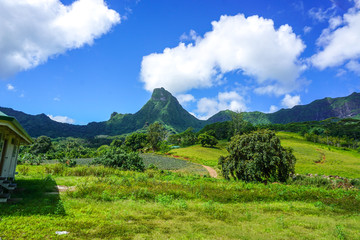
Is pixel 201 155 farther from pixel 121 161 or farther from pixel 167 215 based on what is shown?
pixel 167 215

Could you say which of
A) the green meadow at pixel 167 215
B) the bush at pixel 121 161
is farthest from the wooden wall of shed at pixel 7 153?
the bush at pixel 121 161

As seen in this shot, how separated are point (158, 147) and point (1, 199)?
72.2m

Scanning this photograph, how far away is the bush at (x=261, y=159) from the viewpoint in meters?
22.5

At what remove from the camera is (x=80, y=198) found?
11.7 meters

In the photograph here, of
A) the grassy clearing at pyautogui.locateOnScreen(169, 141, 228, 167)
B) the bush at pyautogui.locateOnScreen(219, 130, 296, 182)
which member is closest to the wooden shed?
the bush at pyautogui.locateOnScreen(219, 130, 296, 182)

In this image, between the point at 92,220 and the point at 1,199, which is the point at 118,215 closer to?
the point at 92,220

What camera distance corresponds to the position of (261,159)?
73.9 feet

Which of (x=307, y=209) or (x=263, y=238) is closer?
(x=263, y=238)

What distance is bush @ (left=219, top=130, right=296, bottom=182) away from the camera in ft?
Result: 73.9

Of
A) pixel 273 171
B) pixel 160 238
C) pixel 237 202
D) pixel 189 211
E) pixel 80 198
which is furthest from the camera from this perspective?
pixel 273 171

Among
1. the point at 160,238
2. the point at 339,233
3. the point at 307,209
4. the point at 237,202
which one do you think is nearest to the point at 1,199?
the point at 160,238

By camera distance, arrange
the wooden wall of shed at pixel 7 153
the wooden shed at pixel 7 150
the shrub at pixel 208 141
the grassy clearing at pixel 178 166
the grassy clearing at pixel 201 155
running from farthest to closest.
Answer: the shrub at pixel 208 141 → the grassy clearing at pixel 201 155 → the grassy clearing at pixel 178 166 → the wooden wall of shed at pixel 7 153 → the wooden shed at pixel 7 150

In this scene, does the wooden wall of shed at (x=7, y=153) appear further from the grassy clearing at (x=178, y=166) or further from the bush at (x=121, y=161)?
the grassy clearing at (x=178, y=166)

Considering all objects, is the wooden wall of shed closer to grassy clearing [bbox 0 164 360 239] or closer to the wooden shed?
the wooden shed
